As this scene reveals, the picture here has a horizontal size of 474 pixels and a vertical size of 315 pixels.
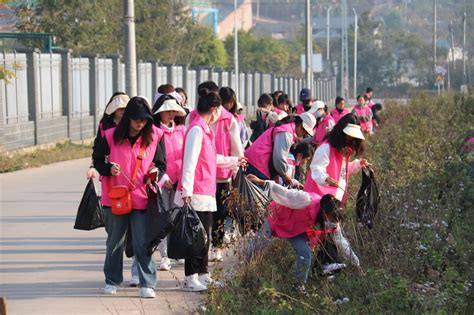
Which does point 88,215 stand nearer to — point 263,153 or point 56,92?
point 263,153

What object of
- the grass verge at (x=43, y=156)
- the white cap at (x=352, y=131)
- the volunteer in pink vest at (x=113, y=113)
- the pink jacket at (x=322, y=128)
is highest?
the volunteer in pink vest at (x=113, y=113)

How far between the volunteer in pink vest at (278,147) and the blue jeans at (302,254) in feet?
7.23

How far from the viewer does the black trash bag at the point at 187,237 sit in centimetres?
925

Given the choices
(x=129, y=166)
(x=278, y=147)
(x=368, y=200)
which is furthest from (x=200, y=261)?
(x=278, y=147)

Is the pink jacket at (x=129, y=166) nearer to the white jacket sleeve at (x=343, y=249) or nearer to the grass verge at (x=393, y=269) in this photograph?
the grass verge at (x=393, y=269)

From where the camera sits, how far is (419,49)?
346ft

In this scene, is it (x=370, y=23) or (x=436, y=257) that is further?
(x=370, y=23)

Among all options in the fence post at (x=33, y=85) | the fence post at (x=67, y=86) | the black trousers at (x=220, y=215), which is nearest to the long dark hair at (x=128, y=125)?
the black trousers at (x=220, y=215)

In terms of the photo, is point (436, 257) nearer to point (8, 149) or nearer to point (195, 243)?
point (195, 243)

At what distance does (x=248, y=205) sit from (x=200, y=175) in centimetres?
73

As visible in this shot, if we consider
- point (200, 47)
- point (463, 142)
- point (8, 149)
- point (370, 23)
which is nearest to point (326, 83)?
point (370, 23)

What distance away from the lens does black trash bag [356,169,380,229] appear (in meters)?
9.82

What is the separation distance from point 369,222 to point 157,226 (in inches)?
74.9

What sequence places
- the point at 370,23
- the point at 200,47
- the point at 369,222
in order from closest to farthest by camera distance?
the point at 369,222, the point at 200,47, the point at 370,23
